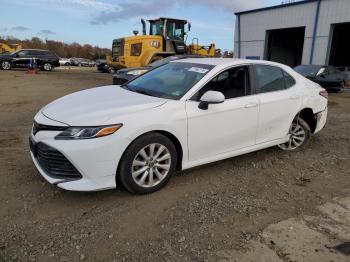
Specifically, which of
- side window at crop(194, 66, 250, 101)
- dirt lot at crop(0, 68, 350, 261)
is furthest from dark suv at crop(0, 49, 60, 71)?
side window at crop(194, 66, 250, 101)

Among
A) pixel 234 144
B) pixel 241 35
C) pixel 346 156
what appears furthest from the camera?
pixel 241 35

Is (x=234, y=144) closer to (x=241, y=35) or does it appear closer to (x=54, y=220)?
(x=54, y=220)

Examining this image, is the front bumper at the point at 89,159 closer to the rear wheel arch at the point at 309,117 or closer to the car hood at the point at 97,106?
the car hood at the point at 97,106

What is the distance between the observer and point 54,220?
134 inches

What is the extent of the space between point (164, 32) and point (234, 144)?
15478 mm

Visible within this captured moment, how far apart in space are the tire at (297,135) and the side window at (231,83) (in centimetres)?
138

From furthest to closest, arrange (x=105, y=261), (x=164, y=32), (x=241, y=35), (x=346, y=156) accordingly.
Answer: (x=241, y=35) → (x=164, y=32) → (x=346, y=156) → (x=105, y=261)

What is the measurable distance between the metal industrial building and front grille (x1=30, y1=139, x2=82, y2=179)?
20846 millimetres

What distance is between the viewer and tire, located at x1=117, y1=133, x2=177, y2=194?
3.72 m

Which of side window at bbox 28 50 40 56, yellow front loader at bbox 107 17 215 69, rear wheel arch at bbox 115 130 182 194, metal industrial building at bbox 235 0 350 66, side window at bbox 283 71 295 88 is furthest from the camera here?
side window at bbox 28 50 40 56

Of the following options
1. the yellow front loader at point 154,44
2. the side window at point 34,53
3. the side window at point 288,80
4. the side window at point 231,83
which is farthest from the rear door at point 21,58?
the side window at point 231,83

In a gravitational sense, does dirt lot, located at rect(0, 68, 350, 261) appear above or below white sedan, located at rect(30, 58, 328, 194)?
below

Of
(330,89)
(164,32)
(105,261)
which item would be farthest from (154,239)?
(164,32)

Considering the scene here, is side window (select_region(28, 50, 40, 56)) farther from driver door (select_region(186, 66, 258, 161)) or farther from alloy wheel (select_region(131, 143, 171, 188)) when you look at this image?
alloy wheel (select_region(131, 143, 171, 188))
